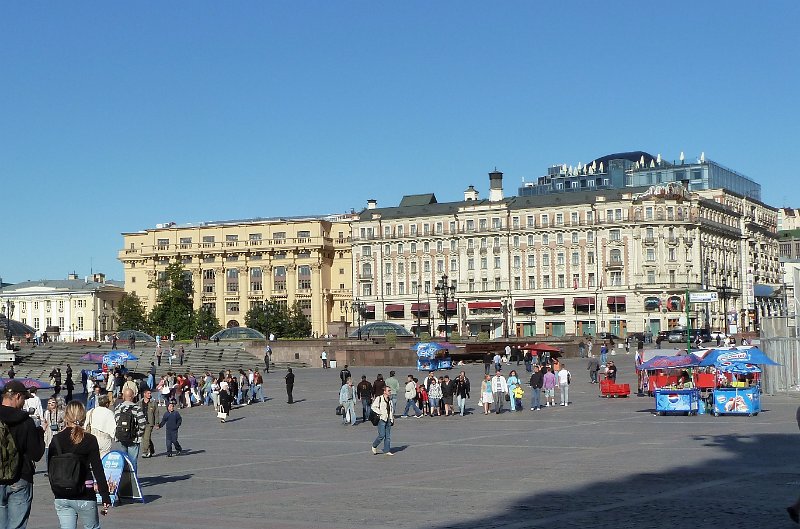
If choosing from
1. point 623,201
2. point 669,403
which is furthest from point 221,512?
point 623,201

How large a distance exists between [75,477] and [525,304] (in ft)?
370

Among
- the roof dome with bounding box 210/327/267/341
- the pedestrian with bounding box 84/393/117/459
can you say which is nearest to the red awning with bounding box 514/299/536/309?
the roof dome with bounding box 210/327/267/341

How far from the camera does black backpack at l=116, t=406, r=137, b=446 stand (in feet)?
58.1

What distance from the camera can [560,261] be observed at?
12038 centimetres

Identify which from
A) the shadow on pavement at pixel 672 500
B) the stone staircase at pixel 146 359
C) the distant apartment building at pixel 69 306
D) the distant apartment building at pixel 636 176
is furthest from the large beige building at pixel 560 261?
the shadow on pavement at pixel 672 500

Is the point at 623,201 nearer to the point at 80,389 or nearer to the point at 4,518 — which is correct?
the point at 80,389

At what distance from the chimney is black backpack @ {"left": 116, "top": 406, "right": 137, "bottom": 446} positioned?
109 m

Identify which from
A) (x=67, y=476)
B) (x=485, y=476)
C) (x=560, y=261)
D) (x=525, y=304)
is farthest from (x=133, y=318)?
(x=67, y=476)

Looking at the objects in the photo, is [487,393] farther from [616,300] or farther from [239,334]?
[616,300]

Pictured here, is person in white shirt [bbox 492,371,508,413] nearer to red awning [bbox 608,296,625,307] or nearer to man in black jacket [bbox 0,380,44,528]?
man in black jacket [bbox 0,380,44,528]

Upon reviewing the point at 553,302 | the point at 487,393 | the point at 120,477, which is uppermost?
the point at 553,302

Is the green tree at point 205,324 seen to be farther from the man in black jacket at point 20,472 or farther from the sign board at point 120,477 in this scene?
the man in black jacket at point 20,472

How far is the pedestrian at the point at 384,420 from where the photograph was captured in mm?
23734

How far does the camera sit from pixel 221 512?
615 inches
